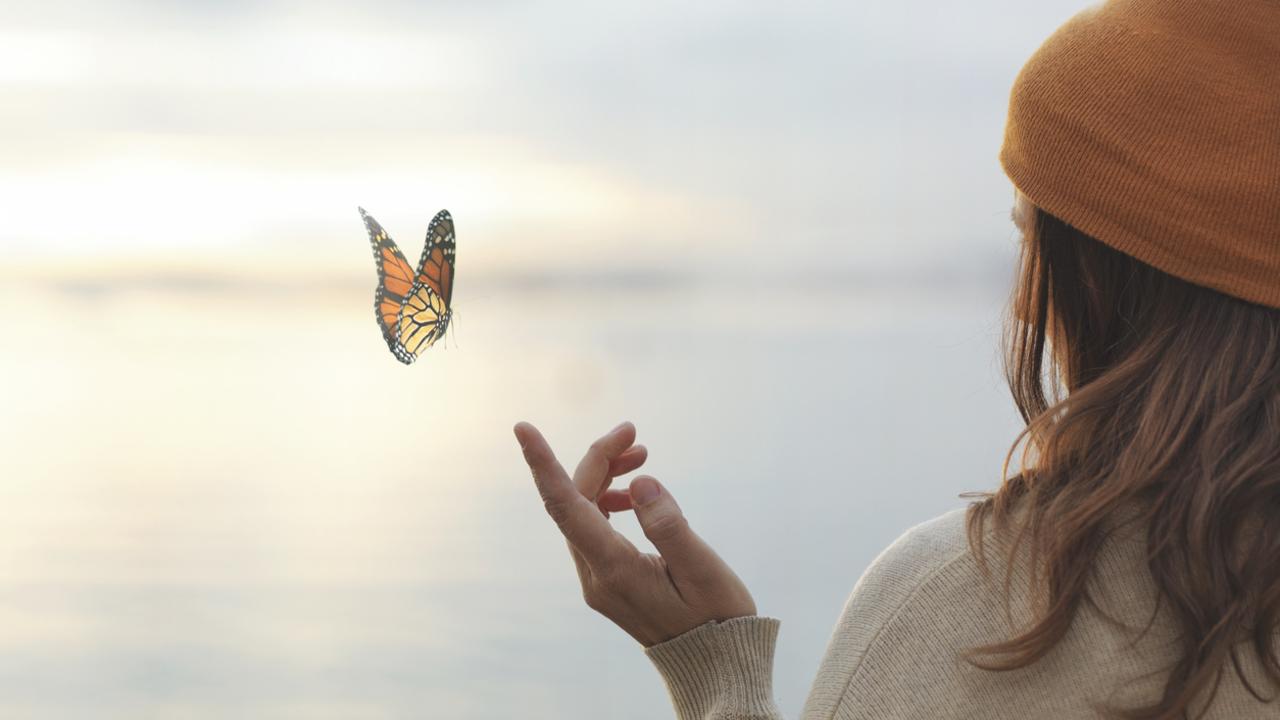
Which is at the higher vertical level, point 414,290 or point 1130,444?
point 414,290

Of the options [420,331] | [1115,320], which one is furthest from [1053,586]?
[420,331]

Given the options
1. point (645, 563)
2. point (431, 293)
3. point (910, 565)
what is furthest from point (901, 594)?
point (431, 293)

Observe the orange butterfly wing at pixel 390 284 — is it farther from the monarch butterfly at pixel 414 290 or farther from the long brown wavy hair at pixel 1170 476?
the long brown wavy hair at pixel 1170 476

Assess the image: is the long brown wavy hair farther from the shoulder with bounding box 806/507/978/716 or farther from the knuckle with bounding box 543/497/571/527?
the knuckle with bounding box 543/497/571/527

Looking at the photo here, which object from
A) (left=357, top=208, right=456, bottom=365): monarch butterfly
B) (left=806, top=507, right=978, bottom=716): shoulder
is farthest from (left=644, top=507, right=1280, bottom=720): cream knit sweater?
(left=357, top=208, right=456, bottom=365): monarch butterfly

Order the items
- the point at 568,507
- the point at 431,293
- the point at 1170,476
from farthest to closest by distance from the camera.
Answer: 1. the point at 431,293
2. the point at 568,507
3. the point at 1170,476

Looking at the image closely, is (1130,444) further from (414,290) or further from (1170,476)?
(414,290)

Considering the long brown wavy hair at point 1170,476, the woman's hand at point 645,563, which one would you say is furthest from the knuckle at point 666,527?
the long brown wavy hair at point 1170,476
